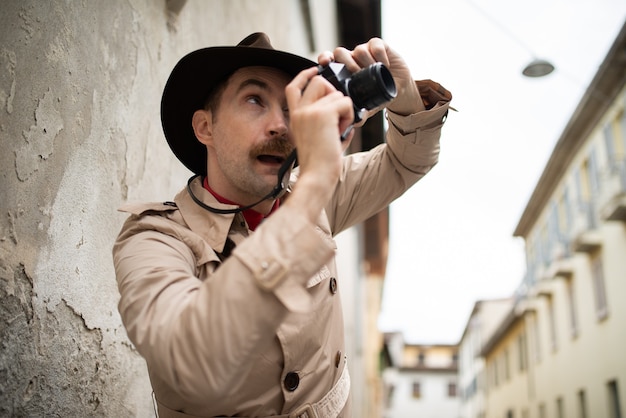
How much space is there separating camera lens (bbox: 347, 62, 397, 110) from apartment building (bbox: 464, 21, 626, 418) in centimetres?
1378

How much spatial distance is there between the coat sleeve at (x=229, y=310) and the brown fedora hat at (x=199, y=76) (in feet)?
2.86

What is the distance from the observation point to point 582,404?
60.1 feet

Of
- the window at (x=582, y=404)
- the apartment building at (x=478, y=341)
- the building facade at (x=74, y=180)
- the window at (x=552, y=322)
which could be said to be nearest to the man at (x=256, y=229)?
the building facade at (x=74, y=180)

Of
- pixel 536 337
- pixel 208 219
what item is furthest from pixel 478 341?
pixel 208 219

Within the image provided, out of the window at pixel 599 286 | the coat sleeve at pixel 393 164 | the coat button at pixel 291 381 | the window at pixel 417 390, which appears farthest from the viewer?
the window at pixel 417 390

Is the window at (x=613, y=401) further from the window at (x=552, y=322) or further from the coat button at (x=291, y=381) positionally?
the coat button at (x=291, y=381)

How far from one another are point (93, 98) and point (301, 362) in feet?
3.88

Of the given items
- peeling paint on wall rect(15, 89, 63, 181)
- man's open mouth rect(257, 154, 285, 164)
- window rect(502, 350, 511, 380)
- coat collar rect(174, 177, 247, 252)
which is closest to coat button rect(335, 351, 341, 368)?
coat collar rect(174, 177, 247, 252)

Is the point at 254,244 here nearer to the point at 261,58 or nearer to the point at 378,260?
the point at 261,58

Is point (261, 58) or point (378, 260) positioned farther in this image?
point (378, 260)

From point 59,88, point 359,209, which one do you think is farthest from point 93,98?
point 359,209

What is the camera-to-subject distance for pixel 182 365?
1.07m

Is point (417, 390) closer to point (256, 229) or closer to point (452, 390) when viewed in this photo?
point (452, 390)

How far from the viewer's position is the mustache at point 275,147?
174 centimetres
